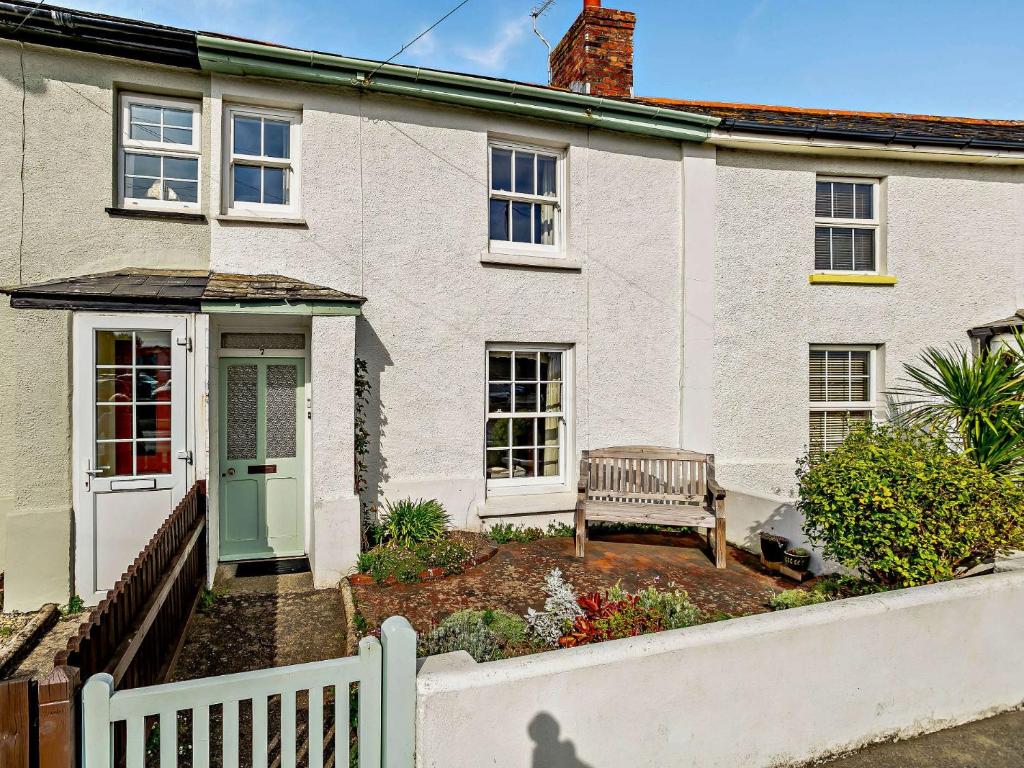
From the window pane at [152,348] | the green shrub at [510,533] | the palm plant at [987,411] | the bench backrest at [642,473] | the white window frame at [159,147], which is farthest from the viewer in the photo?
the green shrub at [510,533]

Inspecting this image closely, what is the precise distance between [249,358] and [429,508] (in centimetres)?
273

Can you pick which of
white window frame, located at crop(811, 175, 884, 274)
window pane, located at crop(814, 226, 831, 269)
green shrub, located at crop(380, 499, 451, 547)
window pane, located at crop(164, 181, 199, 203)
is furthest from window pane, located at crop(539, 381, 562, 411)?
window pane, located at crop(164, 181, 199, 203)

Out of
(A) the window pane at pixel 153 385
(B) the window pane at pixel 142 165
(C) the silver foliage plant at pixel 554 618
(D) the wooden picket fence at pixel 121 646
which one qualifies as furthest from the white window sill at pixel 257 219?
(C) the silver foliage plant at pixel 554 618

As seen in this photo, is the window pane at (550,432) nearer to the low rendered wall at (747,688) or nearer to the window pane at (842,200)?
the low rendered wall at (747,688)

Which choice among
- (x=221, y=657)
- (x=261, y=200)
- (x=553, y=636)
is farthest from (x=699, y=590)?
(x=261, y=200)

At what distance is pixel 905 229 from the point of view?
879 cm

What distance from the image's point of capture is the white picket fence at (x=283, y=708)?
7.56 feet

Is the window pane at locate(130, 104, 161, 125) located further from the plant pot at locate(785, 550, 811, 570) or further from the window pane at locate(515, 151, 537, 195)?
the plant pot at locate(785, 550, 811, 570)

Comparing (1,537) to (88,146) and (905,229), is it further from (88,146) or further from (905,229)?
(905,229)

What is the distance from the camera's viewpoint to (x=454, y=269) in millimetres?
7172

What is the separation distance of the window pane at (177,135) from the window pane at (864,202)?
9403mm

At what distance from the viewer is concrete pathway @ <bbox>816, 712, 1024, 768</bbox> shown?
3.41m

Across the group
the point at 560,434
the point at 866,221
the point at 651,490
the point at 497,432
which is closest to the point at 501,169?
the point at 497,432

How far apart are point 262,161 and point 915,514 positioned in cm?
724
